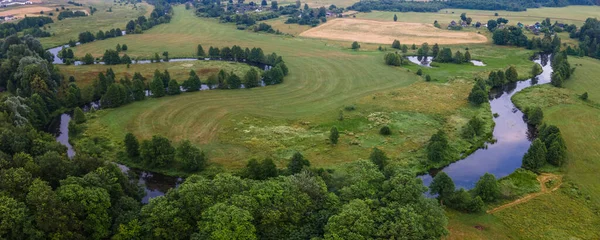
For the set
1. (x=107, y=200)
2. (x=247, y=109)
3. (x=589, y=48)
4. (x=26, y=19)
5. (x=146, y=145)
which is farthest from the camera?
(x=26, y=19)

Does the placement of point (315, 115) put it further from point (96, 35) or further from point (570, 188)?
point (96, 35)

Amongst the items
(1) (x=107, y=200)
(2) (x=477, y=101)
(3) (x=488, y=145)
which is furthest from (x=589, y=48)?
(1) (x=107, y=200)

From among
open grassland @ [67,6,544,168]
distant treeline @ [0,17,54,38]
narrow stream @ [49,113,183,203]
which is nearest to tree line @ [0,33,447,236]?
narrow stream @ [49,113,183,203]

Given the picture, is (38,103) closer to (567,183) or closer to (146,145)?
(146,145)

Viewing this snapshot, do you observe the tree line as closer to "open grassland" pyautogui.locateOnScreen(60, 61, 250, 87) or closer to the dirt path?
the dirt path

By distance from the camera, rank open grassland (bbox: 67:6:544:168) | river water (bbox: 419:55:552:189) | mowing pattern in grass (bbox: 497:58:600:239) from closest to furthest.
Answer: mowing pattern in grass (bbox: 497:58:600:239), river water (bbox: 419:55:552:189), open grassland (bbox: 67:6:544:168)

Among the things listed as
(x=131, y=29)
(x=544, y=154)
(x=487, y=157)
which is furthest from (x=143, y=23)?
(x=544, y=154)
